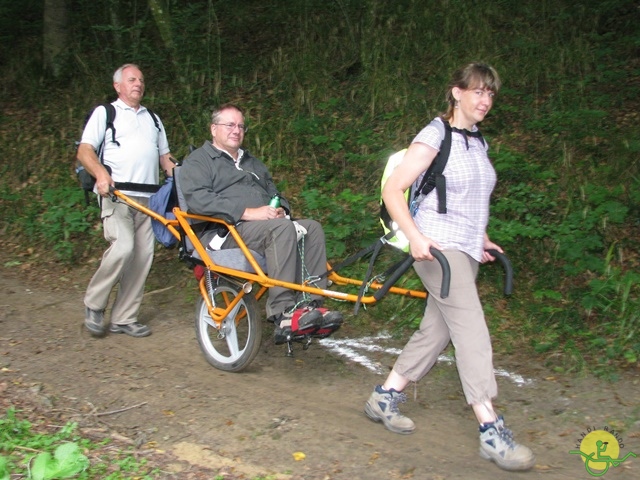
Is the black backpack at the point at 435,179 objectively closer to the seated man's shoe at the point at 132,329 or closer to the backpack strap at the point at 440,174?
the backpack strap at the point at 440,174

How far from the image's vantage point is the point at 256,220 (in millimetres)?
4824

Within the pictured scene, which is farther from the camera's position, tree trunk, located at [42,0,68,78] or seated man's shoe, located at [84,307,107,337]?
tree trunk, located at [42,0,68,78]

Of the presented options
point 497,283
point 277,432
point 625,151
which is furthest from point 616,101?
point 277,432

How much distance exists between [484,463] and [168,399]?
1.94m

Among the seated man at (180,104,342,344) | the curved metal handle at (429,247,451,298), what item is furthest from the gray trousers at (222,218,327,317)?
the curved metal handle at (429,247,451,298)

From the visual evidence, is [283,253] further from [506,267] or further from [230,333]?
[506,267]

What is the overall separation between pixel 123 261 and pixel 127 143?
2.98ft

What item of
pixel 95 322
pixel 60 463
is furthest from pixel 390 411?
pixel 95 322

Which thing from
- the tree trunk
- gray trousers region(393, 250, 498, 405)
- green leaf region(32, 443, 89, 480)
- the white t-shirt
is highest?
the tree trunk

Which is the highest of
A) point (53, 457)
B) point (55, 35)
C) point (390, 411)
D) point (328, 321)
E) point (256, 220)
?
point (55, 35)

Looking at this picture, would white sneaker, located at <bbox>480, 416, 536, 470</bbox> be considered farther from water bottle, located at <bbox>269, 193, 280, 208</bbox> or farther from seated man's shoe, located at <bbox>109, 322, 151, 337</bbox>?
seated man's shoe, located at <bbox>109, 322, 151, 337</bbox>

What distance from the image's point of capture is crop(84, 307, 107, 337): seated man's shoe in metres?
5.71

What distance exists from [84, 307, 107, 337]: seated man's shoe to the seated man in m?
1.27

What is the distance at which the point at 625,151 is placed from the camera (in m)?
6.95
